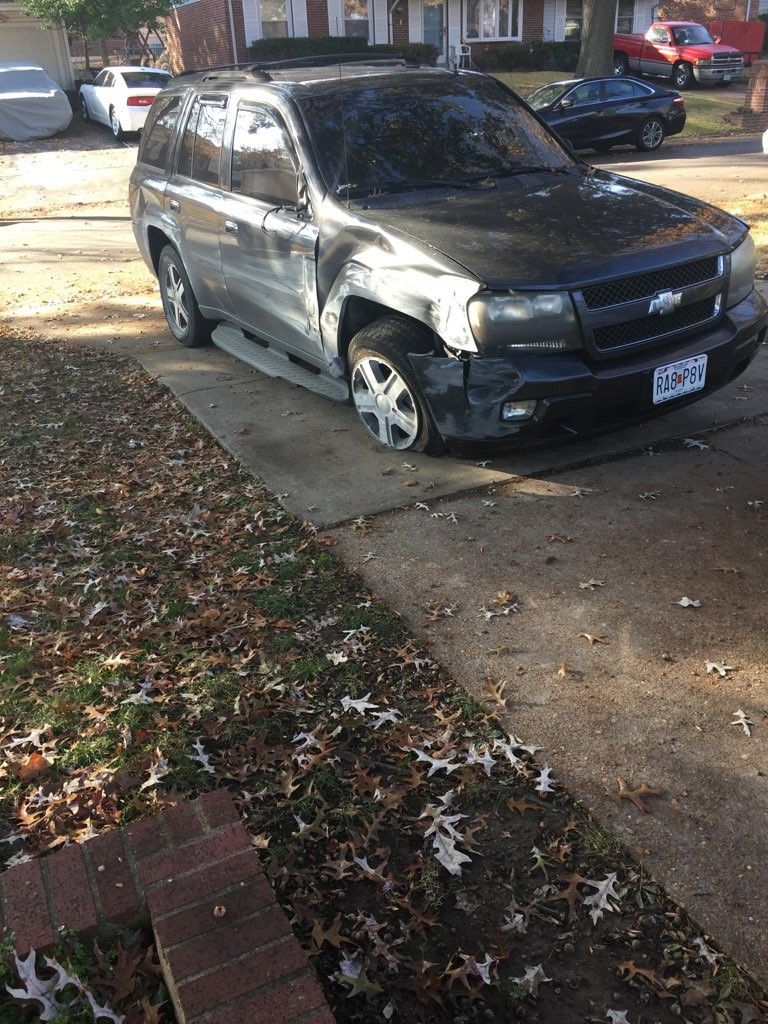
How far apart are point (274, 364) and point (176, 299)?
5.81 feet

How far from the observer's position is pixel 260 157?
5.80 m

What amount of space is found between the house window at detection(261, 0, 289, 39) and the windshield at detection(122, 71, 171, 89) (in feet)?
33.6

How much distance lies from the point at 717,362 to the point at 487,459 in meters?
1.30

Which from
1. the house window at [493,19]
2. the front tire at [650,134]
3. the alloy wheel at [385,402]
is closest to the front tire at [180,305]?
the alloy wheel at [385,402]

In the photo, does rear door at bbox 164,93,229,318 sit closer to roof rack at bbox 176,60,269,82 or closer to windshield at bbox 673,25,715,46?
roof rack at bbox 176,60,269,82

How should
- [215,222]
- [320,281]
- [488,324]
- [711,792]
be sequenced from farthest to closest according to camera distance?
[215,222], [320,281], [488,324], [711,792]

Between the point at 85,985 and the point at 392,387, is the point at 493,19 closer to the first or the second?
the point at 392,387

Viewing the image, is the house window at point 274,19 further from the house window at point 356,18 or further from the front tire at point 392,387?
the front tire at point 392,387

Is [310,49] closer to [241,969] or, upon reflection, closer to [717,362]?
[717,362]

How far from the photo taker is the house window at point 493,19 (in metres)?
34.5

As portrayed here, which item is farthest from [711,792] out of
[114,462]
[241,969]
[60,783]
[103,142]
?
[103,142]

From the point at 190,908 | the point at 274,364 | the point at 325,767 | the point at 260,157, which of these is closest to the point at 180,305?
the point at 274,364

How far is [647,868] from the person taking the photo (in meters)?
2.57

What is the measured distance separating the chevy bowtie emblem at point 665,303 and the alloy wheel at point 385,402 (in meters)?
1.30
